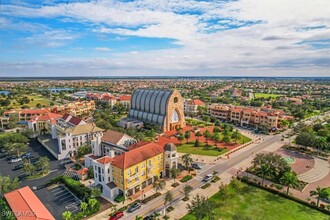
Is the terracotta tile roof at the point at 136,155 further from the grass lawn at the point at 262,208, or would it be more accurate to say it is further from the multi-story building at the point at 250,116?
the multi-story building at the point at 250,116

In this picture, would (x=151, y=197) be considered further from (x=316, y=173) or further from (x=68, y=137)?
(x=316, y=173)

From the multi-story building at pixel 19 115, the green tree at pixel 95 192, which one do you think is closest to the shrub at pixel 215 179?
the green tree at pixel 95 192

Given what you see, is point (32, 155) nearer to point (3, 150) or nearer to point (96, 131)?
point (3, 150)

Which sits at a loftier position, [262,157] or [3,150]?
[262,157]

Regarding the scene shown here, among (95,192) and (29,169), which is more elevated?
(29,169)

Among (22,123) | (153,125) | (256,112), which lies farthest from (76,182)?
(256,112)

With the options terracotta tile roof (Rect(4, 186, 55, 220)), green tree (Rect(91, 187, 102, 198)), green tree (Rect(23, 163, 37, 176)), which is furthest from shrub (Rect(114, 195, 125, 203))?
green tree (Rect(23, 163, 37, 176))

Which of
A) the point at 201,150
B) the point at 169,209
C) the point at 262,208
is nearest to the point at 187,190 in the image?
the point at 169,209
